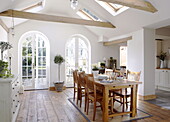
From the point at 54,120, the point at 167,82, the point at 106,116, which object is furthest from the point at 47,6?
the point at 167,82

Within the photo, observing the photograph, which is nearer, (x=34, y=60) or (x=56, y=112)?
(x=56, y=112)

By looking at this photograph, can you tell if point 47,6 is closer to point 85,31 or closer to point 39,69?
point 85,31

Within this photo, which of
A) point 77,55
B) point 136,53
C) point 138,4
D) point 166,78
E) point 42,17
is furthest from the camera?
point 77,55

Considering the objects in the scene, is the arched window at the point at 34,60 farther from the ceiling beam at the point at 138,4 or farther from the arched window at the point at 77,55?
the ceiling beam at the point at 138,4

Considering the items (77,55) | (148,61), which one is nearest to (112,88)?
(148,61)

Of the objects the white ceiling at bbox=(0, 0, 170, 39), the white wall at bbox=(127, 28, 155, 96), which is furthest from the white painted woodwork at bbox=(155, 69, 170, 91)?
the white ceiling at bbox=(0, 0, 170, 39)

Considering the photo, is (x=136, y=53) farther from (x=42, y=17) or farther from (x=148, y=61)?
(x=42, y=17)

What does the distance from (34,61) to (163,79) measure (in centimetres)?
583

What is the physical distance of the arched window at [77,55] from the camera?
642 cm

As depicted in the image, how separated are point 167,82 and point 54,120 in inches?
198

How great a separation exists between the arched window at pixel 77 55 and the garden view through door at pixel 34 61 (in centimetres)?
114

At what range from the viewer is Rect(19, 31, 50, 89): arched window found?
5.70 m

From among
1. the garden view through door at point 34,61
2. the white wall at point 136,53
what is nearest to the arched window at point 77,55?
the garden view through door at point 34,61

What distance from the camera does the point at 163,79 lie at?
18.8ft
